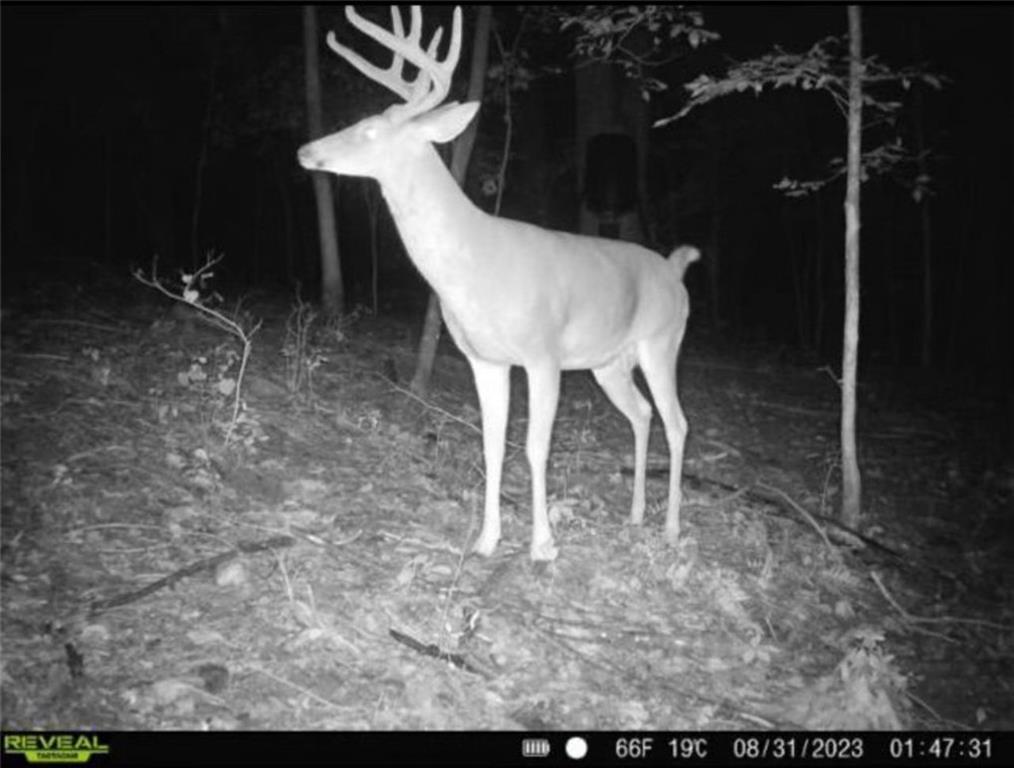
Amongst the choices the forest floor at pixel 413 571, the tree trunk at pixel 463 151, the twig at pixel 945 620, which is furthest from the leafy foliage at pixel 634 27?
the twig at pixel 945 620

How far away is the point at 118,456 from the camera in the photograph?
5.52 meters

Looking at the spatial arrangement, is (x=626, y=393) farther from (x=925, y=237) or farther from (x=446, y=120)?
(x=925, y=237)

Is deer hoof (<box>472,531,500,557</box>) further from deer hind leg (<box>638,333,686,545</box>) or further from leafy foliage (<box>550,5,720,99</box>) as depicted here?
leafy foliage (<box>550,5,720,99</box>)

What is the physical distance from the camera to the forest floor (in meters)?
3.67

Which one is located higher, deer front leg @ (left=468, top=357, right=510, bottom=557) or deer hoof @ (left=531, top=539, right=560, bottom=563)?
deer front leg @ (left=468, top=357, right=510, bottom=557)

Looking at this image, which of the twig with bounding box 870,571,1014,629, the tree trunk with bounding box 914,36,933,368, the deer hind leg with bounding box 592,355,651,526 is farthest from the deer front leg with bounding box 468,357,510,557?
the tree trunk with bounding box 914,36,933,368

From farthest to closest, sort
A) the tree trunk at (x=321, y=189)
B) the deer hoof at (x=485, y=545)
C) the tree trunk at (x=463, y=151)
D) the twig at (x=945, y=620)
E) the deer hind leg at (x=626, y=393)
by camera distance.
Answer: the tree trunk at (x=321, y=189) → the tree trunk at (x=463, y=151) → the deer hind leg at (x=626, y=393) → the deer hoof at (x=485, y=545) → the twig at (x=945, y=620)

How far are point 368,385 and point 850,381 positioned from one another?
4.49 metres

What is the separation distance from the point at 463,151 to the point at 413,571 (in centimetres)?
428

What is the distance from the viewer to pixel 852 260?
6.14 m

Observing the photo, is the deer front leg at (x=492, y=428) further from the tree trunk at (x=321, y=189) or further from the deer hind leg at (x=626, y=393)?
the tree trunk at (x=321, y=189)
